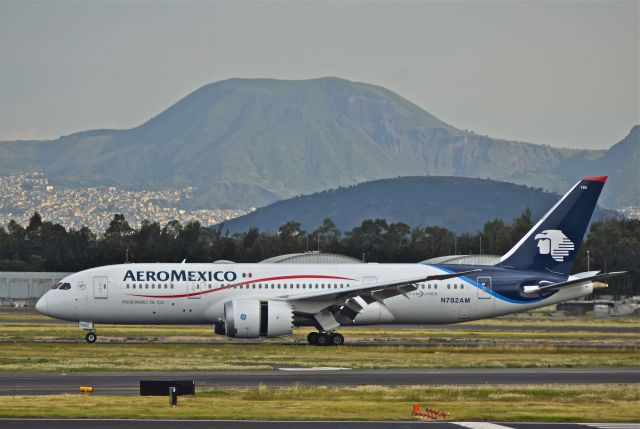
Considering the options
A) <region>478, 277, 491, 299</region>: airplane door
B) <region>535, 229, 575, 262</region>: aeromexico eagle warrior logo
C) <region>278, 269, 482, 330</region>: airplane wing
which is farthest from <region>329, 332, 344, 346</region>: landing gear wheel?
<region>535, 229, 575, 262</region>: aeromexico eagle warrior logo

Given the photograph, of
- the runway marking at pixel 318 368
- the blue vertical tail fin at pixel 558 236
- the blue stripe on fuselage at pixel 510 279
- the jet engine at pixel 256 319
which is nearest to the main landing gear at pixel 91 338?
the jet engine at pixel 256 319

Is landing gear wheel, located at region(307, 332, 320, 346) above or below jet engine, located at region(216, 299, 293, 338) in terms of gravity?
below

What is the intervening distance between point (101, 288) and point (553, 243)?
2139 centimetres

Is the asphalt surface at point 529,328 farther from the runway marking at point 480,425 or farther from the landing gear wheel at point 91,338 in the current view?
the runway marking at point 480,425

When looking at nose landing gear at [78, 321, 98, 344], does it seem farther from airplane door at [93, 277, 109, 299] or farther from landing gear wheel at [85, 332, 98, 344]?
airplane door at [93, 277, 109, 299]

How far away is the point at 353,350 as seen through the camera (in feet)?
161

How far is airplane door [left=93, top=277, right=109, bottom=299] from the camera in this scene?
52.4 m

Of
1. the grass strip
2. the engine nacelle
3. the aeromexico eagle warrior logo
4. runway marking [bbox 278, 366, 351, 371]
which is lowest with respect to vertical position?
runway marking [bbox 278, 366, 351, 371]

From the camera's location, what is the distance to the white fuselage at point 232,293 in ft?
172

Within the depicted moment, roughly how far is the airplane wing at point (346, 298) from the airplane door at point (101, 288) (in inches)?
313

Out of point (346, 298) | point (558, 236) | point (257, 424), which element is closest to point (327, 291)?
point (346, 298)

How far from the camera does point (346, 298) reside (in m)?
51.5

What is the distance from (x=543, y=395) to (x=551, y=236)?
80.8 feet

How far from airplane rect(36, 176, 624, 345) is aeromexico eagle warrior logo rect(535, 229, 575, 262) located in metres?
0.05
